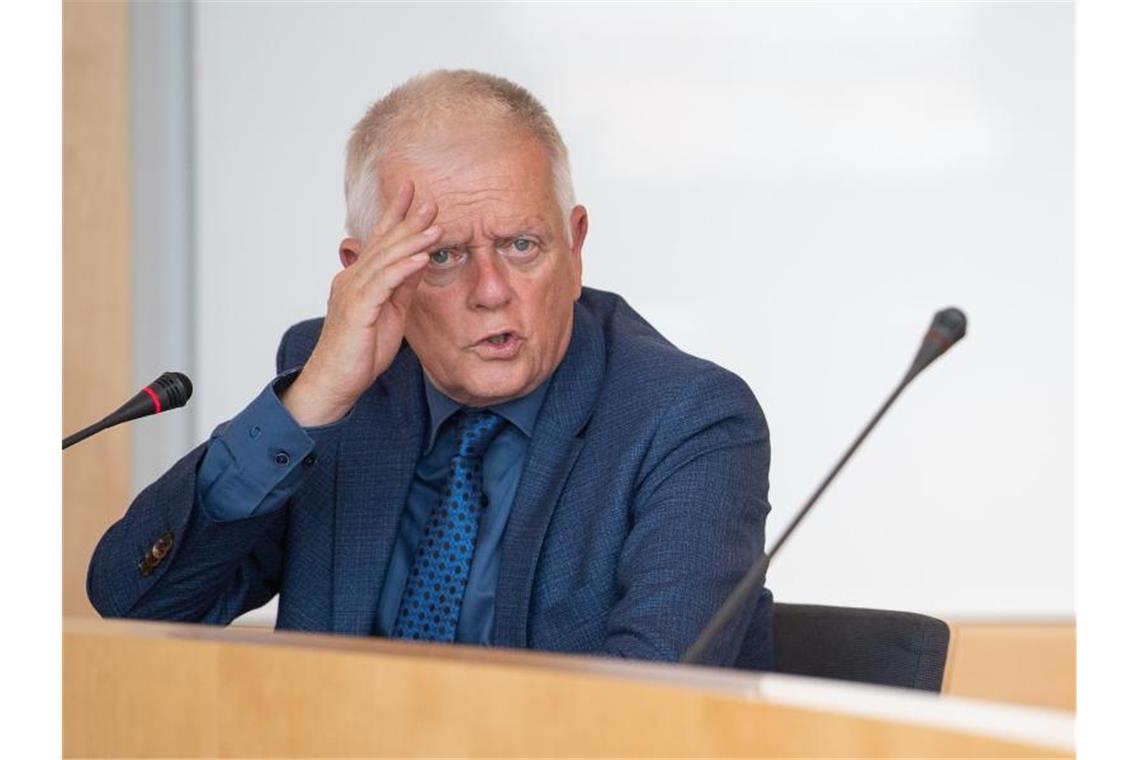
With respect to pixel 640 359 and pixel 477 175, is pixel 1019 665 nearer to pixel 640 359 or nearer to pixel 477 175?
pixel 640 359

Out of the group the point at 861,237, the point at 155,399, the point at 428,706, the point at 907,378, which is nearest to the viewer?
the point at 428,706

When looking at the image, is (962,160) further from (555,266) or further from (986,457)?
(555,266)

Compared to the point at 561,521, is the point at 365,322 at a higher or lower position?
higher

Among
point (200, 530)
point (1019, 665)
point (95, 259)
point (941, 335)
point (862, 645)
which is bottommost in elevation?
point (1019, 665)

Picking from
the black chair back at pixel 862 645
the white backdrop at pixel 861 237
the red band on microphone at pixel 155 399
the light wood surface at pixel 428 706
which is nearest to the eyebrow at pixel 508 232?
the red band on microphone at pixel 155 399

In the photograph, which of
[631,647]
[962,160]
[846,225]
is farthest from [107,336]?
[631,647]

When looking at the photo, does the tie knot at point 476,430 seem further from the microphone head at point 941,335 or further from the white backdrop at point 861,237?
the white backdrop at point 861,237

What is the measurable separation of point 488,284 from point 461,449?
0.20m

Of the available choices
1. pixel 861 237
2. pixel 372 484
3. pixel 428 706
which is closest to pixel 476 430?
pixel 372 484

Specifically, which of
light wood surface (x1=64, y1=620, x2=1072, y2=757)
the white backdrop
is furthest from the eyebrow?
the white backdrop

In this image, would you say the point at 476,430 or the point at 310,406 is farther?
the point at 476,430

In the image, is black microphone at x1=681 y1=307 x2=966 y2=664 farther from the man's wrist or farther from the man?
the man's wrist

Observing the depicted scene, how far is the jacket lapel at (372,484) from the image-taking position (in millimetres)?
1854

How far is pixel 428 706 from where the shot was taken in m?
0.87
